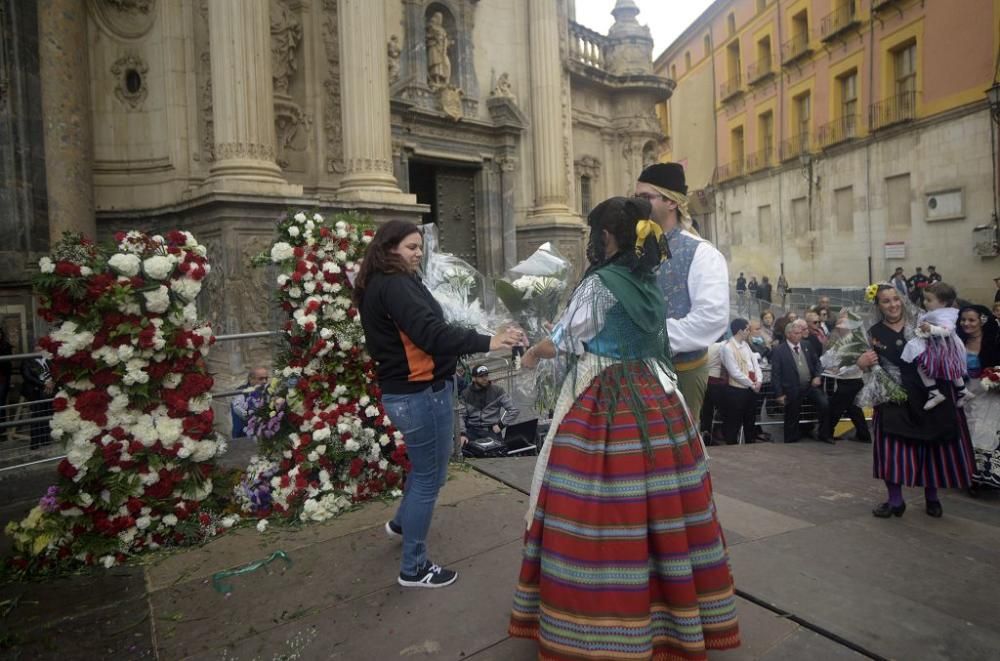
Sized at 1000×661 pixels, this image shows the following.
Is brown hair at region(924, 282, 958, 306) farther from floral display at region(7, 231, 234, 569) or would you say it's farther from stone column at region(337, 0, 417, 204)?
stone column at region(337, 0, 417, 204)

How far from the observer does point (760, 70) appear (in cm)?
3241

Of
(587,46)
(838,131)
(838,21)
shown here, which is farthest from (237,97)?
(838,21)

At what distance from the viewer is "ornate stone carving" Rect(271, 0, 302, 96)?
35.0 ft

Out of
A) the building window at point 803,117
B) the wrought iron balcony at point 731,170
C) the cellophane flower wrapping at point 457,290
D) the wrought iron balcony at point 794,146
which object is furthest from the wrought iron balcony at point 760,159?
the cellophane flower wrapping at point 457,290

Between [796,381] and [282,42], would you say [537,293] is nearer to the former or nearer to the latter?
[796,381]

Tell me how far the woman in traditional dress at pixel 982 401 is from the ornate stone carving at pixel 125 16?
11.8 m

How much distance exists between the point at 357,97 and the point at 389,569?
8692mm

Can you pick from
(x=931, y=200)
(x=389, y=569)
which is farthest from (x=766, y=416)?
(x=931, y=200)

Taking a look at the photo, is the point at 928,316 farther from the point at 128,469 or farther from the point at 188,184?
the point at 188,184

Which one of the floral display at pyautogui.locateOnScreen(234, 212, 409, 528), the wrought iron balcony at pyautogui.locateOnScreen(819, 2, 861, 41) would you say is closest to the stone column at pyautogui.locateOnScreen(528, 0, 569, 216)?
the floral display at pyautogui.locateOnScreen(234, 212, 409, 528)

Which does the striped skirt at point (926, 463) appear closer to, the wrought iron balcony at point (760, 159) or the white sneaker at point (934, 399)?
the white sneaker at point (934, 399)

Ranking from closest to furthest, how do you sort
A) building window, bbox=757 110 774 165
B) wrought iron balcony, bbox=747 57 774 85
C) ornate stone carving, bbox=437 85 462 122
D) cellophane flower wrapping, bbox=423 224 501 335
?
cellophane flower wrapping, bbox=423 224 501 335 → ornate stone carving, bbox=437 85 462 122 → wrought iron balcony, bbox=747 57 774 85 → building window, bbox=757 110 774 165

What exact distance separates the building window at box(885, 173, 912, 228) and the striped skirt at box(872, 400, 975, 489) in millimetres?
22051

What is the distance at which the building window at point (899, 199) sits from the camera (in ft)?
77.0
